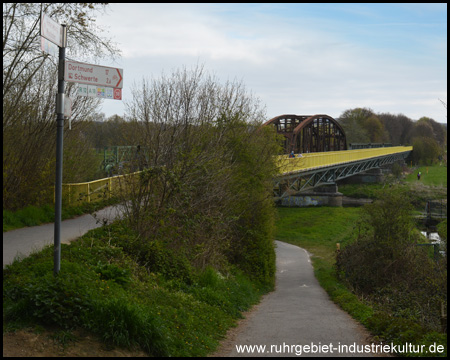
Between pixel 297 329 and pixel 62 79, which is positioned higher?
pixel 62 79

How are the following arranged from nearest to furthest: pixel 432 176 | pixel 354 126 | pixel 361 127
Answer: pixel 432 176 → pixel 354 126 → pixel 361 127

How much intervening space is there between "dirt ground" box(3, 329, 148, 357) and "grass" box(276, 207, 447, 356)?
454cm

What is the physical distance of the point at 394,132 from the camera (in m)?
139

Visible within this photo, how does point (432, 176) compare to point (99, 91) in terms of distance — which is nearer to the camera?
point (99, 91)

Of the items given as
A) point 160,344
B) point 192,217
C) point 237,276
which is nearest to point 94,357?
point 160,344

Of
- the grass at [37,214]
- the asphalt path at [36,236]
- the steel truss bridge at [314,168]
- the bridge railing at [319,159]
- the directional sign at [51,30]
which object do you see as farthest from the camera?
the steel truss bridge at [314,168]

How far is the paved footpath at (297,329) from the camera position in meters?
7.54

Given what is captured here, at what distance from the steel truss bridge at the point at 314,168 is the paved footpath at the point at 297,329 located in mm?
9958

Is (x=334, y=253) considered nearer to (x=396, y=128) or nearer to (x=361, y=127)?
(x=361, y=127)

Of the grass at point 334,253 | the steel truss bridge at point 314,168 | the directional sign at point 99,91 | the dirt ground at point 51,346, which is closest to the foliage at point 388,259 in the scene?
the grass at point 334,253

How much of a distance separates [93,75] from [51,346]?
362cm

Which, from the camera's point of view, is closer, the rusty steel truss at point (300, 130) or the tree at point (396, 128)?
the rusty steel truss at point (300, 130)

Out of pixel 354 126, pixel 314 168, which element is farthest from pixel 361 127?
pixel 314 168

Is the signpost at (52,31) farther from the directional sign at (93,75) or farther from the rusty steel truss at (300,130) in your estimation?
the rusty steel truss at (300,130)
